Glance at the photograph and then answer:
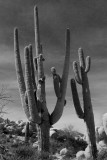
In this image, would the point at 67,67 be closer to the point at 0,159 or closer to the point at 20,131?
the point at 0,159

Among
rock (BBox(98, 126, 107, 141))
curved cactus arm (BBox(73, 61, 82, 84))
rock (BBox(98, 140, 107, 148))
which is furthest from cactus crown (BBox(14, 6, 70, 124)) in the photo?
rock (BBox(98, 126, 107, 141))

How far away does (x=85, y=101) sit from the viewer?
44.9ft

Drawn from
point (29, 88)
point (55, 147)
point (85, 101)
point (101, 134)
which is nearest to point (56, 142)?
point (55, 147)

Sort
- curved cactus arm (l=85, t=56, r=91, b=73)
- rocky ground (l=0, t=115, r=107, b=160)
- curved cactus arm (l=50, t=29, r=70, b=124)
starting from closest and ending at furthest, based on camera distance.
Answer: curved cactus arm (l=50, t=29, r=70, b=124) → rocky ground (l=0, t=115, r=107, b=160) → curved cactus arm (l=85, t=56, r=91, b=73)

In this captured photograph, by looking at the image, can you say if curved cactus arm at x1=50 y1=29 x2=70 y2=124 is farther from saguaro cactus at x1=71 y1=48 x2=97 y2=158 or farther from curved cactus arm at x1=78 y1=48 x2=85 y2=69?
curved cactus arm at x1=78 y1=48 x2=85 y2=69

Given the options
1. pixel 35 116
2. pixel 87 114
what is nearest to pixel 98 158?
pixel 87 114

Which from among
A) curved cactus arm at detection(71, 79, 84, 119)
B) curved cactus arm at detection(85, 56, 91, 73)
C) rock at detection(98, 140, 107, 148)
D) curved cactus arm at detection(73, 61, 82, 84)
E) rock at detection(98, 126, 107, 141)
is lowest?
rock at detection(98, 140, 107, 148)

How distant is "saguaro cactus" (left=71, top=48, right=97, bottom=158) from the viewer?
13406mm

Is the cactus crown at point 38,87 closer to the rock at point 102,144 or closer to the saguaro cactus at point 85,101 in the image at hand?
the saguaro cactus at point 85,101

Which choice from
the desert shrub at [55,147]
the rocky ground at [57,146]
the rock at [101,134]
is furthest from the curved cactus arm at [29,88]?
the rock at [101,134]

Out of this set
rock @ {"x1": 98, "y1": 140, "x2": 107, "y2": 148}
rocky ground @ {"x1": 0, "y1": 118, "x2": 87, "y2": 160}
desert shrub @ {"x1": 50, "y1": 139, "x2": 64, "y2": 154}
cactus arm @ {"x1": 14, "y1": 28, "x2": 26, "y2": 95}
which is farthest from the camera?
desert shrub @ {"x1": 50, "y1": 139, "x2": 64, "y2": 154}

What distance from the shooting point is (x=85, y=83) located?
546 inches

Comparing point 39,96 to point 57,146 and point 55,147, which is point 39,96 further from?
point 57,146

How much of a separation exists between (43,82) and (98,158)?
4.16m
